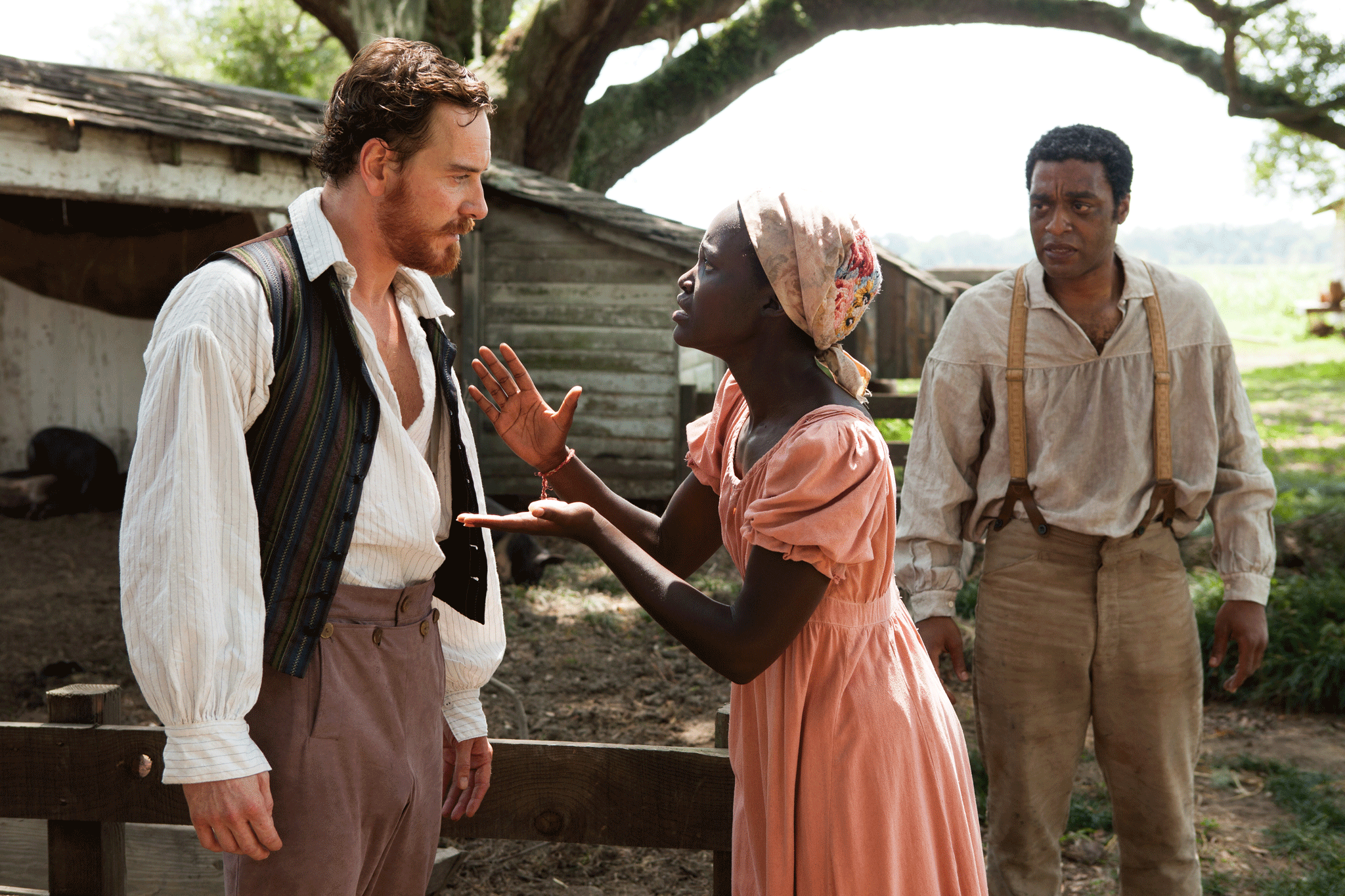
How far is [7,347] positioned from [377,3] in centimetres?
548

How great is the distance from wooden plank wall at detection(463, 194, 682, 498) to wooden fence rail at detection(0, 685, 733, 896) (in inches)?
281

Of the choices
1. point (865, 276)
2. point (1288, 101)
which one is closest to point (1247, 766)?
point (865, 276)

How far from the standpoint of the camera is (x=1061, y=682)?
9.04ft

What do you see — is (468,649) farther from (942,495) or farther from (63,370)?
(63,370)

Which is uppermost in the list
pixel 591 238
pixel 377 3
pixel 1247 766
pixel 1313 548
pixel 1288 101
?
pixel 377 3

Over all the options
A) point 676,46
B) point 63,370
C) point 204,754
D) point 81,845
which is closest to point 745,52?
point 676,46

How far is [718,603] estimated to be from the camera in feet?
5.57

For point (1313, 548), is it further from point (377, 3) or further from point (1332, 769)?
point (377, 3)

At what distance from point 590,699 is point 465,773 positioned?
11.2 ft

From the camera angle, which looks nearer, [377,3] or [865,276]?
[865,276]

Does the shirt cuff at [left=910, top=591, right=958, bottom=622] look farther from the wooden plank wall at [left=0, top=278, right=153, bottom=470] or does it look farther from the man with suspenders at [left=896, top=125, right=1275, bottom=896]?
the wooden plank wall at [left=0, top=278, right=153, bottom=470]

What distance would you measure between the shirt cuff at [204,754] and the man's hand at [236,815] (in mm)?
15

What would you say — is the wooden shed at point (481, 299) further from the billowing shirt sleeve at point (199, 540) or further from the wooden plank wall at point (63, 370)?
the billowing shirt sleeve at point (199, 540)

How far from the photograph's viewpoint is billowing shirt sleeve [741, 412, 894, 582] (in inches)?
67.7
